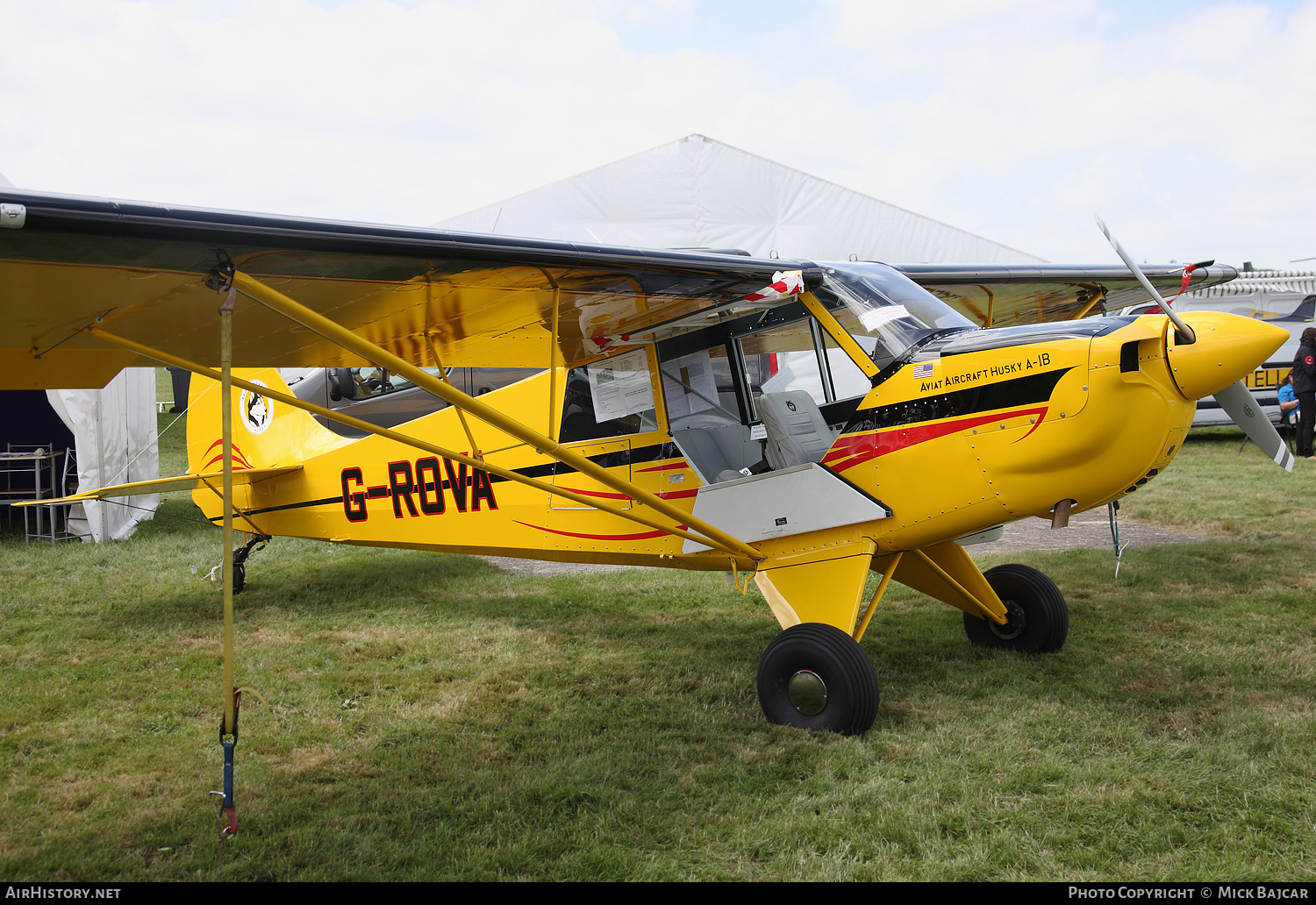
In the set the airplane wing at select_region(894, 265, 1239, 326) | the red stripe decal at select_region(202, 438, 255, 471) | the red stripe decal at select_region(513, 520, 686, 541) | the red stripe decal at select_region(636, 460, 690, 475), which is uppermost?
the airplane wing at select_region(894, 265, 1239, 326)

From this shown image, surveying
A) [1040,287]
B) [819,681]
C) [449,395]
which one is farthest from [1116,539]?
[449,395]

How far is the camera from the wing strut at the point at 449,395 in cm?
315

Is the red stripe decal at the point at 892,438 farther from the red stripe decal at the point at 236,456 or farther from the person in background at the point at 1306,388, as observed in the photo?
the person in background at the point at 1306,388

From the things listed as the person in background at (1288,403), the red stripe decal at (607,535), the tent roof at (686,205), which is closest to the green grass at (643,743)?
the red stripe decal at (607,535)

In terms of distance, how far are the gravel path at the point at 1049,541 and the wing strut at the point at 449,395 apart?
363 centimetres

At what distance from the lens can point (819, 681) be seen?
412 cm

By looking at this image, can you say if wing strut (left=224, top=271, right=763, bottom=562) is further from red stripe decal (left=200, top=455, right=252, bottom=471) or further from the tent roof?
the tent roof

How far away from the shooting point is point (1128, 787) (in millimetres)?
3377

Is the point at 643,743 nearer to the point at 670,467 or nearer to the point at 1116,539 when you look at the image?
the point at 670,467

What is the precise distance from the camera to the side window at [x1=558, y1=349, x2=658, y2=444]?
5266mm

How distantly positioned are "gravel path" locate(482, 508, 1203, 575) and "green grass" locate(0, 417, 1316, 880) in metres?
1.31

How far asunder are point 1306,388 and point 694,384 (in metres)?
12.8

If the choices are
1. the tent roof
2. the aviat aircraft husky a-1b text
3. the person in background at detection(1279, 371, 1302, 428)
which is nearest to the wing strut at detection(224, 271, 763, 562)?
the aviat aircraft husky a-1b text
